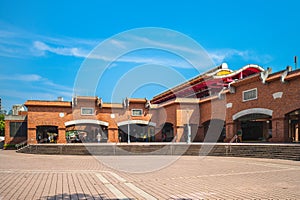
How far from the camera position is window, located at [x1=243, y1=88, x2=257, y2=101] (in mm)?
25188

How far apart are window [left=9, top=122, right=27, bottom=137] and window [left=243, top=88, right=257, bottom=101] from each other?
81.1 feet

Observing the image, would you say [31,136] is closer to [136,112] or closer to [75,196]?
[136,112]

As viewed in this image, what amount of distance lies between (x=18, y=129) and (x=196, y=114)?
2055 cm

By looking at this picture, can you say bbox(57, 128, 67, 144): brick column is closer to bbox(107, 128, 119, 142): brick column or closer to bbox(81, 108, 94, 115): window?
bbox(81, 108, 94, 115): window

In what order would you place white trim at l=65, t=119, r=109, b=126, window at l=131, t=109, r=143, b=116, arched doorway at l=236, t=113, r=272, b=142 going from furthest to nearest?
window at l=131, t=109, r=143, b=116 → white trim at l=65, t=119, r=109, b=126 → arched doorway at l=236, t=113, r=272, b=142

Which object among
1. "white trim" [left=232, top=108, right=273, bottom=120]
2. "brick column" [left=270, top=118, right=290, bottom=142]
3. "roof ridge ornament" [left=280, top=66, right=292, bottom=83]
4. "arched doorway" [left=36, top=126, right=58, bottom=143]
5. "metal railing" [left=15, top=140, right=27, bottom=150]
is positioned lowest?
"metal railing" [left=15, top=140, right=27, bottom=150]

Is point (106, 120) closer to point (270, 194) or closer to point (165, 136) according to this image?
point (165, 136)

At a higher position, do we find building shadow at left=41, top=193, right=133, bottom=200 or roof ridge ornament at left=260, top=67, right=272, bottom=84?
roof ridge ornament at left=260, top=67, right=272, bottom=84

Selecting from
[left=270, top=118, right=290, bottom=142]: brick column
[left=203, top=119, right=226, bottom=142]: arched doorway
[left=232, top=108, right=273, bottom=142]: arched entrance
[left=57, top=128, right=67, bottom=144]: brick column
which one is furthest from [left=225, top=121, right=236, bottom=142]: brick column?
[left=57, top=128, right=67, bottom=144]: brick column

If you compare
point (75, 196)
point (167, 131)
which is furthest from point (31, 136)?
point (75, 196)

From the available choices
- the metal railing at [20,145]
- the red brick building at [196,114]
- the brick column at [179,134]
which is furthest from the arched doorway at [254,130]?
the metal railing at [20,145]

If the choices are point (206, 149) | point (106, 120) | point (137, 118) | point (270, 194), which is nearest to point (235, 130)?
point (206, 149)

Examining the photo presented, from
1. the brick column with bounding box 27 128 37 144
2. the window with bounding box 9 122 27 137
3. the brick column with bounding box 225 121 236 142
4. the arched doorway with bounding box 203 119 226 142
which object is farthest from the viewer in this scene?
the window with bounding box 9 122 27 137

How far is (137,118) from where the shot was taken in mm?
37094
